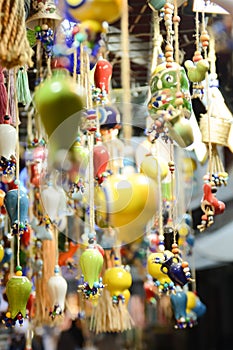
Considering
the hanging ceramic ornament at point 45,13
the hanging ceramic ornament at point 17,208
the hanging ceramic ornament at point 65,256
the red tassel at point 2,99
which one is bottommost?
the hanging ceramic ornament at point 17,208

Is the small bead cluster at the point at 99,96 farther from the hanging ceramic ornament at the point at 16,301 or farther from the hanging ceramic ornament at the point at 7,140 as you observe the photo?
the hanging ceramic ornament at the point at 16,301

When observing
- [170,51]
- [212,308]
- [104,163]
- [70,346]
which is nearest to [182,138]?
[170,51]

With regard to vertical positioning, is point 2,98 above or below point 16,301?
above

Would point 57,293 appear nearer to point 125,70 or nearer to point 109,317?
point 109,317

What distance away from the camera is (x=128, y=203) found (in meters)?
1.39

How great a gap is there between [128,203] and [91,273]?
0.59ft

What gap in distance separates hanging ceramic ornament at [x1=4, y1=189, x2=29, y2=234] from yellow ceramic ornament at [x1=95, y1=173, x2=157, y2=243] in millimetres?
151

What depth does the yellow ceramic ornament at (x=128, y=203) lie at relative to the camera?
1392 millimetres

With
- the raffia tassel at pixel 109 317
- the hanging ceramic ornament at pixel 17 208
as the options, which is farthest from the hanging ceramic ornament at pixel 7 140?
the raffia tassel at pixel 109 317

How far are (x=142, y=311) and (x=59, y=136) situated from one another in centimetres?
300

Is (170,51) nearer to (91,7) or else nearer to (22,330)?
(91,7)

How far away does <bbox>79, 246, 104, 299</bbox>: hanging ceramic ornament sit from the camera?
148cm

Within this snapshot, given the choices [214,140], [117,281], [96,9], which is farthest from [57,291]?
[96,9]

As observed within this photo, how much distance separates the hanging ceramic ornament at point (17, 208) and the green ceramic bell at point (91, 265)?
13cm
